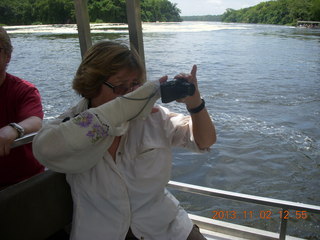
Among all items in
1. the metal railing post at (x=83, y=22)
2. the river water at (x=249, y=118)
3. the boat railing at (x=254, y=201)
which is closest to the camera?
the boat railing at (x=254, y=201)

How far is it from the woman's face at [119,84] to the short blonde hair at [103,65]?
0.04 feet

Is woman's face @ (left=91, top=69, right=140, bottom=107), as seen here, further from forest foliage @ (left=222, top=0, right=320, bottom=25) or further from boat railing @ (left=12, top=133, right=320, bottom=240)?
forest foliage @ (left=222, top=0, right=320, bottom=25)

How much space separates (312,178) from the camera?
14.7ft

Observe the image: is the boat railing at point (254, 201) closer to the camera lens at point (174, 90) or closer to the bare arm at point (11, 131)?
the bare arm at point (11, 131)

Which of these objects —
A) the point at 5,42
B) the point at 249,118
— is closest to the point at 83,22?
the point at 5,42

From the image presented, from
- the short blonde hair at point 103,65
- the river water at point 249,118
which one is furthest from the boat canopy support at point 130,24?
the short blonde hair at point 103,65

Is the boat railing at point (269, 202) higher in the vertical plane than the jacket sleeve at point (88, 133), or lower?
lower

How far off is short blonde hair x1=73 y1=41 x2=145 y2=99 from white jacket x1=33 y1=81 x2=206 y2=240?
15cm

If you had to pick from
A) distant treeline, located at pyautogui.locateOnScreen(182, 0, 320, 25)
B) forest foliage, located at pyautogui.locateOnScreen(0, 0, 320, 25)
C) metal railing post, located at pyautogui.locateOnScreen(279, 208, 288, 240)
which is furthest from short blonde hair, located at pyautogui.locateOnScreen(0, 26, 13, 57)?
distant treeline, located at pyautogui.locateOnScreen(182, 0, 320, 25)

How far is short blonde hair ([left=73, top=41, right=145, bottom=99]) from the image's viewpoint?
112 cm

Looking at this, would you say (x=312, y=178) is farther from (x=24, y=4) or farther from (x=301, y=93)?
(x=24, y=4)

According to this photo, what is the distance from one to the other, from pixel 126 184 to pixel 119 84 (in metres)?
0.35

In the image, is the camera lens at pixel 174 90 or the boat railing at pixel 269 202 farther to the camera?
the boat railing at pixel 269 202

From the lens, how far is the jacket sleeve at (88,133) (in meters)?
0.95
